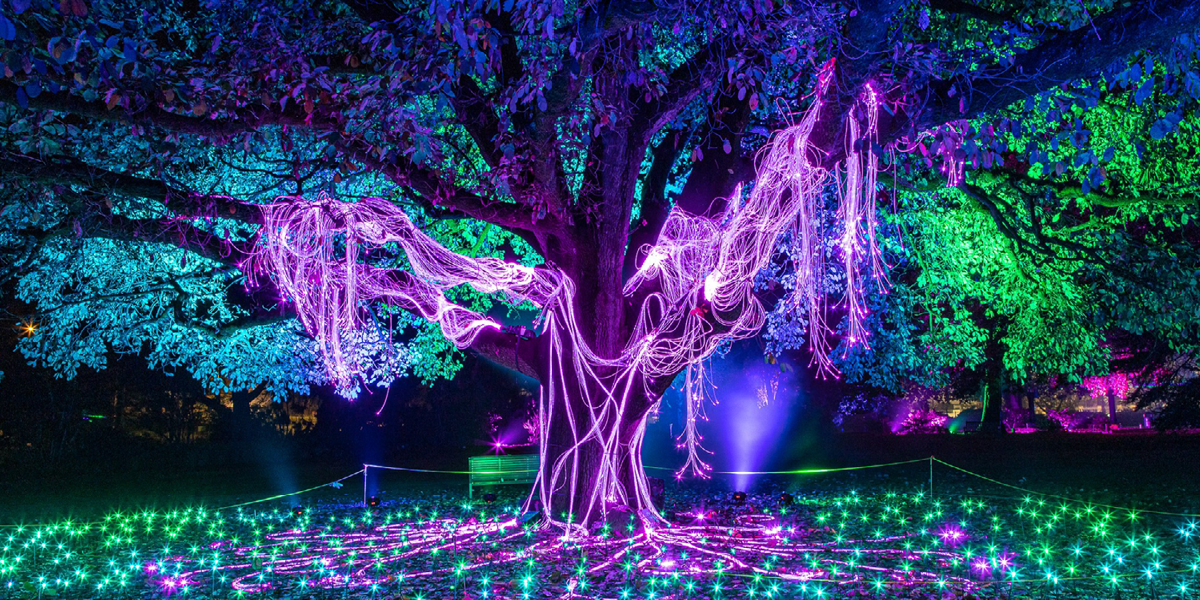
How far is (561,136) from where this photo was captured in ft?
25.9

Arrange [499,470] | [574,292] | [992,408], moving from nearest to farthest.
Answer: [574,292], [499,470], [992,408]

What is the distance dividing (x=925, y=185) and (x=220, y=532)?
9.97 metres

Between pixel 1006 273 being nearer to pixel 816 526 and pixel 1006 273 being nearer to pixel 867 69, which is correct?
pixel 816 526

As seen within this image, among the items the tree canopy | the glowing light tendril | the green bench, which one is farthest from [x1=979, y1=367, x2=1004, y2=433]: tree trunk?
the glowing light tendril

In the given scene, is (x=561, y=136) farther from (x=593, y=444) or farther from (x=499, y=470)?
(x=499, y=470)

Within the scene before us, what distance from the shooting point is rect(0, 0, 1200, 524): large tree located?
19.8 feet

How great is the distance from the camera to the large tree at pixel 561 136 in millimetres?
6043

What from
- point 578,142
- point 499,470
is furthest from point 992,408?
point 578,142

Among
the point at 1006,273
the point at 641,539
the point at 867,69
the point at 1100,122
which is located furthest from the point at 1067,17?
the point at 641,539

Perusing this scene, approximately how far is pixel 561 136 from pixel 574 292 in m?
1.87

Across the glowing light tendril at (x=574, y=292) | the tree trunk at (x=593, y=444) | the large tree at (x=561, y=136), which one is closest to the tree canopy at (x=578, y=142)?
the large tree at (x=561, y=136)

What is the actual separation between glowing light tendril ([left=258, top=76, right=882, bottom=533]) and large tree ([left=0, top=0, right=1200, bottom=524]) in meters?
0.04

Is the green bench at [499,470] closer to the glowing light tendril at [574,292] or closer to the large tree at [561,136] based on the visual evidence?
the large tree at [561,136]

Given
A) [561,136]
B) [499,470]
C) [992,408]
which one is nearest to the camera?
[561,136]
